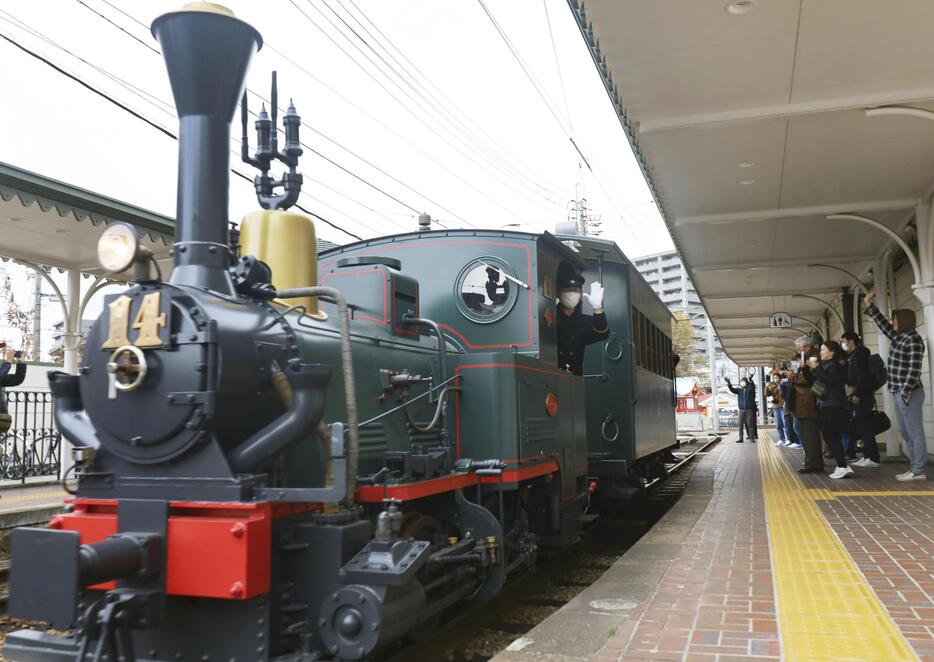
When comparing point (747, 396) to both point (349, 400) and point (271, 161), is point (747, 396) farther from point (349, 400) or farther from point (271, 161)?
point (349, 400)

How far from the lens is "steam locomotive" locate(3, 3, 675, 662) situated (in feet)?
10.5

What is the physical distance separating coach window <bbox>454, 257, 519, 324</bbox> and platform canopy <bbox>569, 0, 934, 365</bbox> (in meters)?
1.98

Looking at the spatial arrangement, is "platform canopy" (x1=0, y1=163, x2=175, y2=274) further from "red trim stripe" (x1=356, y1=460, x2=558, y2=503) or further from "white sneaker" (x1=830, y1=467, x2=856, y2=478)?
"white sneaker" (x1=830, y1=467, x2=856, y2=478)

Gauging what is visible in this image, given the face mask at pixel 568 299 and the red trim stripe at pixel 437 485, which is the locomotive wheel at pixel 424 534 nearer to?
the red trim stripe at pixel 437 485

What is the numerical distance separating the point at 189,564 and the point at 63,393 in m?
1.22

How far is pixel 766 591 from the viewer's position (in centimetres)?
438

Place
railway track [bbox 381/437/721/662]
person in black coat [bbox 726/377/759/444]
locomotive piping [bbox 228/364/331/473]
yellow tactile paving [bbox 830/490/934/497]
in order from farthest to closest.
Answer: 1. person in black coat [bbox 726/377/759/444]
2. yellow tactile paving [bbox 830/490/934/497]
3. railway track [bbox 381/437/721/662]
4. locomotive piping [bbox 228/364/331/473]

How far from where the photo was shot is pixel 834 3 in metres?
5.59

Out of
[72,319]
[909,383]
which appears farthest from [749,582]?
[72,319]

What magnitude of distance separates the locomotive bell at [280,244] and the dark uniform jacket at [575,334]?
2771 mm

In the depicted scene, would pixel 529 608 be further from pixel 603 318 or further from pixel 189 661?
pixel 189 661

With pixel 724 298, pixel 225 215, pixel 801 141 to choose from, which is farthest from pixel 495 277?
pixel 724 298

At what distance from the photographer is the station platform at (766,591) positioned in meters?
3.45

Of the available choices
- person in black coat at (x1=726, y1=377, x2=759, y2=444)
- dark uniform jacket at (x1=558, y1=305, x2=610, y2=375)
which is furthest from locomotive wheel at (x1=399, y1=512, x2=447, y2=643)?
person in black coat at (x1=726, y1=377, x2=759, y2=444)
